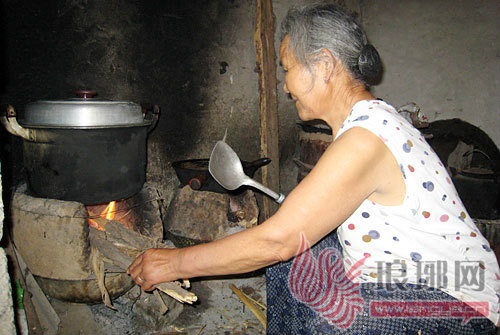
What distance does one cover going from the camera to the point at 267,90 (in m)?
3.25

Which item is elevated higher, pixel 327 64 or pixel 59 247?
pixel 327 64

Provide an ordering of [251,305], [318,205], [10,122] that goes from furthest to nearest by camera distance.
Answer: [251,305]
[10,122]
[318,205]

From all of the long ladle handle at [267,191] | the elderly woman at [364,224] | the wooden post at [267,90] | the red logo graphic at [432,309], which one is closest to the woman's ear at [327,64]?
the elderly woman at [364,224]

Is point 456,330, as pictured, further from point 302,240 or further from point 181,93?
point 181,93

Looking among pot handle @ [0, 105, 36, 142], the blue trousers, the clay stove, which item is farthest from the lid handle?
the blue trousers

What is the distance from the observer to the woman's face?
1.24 m

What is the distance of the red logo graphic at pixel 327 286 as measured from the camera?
1215 millimetres

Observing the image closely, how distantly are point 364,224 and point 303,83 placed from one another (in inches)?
23.0

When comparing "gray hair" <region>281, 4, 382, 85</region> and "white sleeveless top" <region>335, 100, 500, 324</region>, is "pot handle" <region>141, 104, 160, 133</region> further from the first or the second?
"white sleeveless top" <region>335, 100, 500, 324</region>

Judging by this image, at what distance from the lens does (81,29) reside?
2.49 meters

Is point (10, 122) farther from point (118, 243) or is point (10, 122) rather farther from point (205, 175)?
point (205, 175)

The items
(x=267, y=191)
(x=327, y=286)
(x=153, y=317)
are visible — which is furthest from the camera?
(x=153, y=317)

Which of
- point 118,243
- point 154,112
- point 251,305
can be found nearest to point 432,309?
point 251,305

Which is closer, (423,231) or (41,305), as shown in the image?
(423,231)
